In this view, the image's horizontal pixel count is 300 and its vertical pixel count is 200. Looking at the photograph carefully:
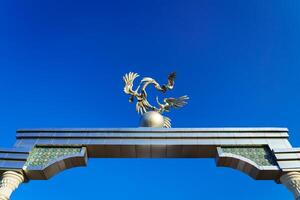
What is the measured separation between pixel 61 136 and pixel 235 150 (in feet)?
17.7

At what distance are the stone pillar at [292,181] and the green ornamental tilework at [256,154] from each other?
0.53 m

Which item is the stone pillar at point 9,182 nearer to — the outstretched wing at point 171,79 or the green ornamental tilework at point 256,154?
the green ornamental tilework at point 256,154

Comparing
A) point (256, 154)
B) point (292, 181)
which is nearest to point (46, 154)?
point (256, 154)

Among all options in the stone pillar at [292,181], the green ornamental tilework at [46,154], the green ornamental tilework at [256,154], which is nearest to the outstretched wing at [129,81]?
the green ornamental tilework at [46,154]

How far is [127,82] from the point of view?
1359cm

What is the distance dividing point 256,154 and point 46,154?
633cm

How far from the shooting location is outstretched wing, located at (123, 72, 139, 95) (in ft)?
44.0

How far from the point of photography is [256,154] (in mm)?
10812

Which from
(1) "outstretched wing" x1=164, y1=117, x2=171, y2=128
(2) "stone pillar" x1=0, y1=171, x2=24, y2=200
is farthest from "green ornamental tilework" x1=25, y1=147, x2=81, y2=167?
(1) "outstretched wing" x1=164, y1=117, x2=171, y2=128

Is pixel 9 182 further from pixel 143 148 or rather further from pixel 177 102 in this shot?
pixel 177 102

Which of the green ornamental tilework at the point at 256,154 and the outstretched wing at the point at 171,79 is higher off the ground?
the outstretched wing at the point at 171,79

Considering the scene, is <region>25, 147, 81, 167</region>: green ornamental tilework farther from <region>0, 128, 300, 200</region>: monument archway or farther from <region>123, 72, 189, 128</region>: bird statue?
<region>123, 72, 189, 128</region>: bird statue

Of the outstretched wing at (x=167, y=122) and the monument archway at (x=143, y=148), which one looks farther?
the outstretched wing at (x=167, y=122)

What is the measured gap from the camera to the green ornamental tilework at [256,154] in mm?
10484
